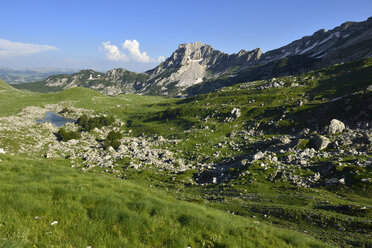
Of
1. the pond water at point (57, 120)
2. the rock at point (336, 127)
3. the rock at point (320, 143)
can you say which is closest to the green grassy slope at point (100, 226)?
the rock at point (320, 143)

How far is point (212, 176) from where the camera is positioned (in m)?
38.7

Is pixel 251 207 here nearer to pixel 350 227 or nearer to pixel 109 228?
pixel 350 227

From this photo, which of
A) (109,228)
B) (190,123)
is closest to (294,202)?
(109,228)

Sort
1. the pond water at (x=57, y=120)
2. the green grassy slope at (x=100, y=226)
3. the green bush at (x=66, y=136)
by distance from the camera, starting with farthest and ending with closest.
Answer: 1. the pond water at (x=57, y=120)
2. the green bush at (x=66, y=136)
3. the green grassy slope at (x=100, y=226)

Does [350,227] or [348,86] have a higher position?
[348,86]

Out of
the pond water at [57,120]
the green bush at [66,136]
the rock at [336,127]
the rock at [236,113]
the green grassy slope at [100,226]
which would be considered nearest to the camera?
the green grassy slope at [100,226]

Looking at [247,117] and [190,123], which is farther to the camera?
[190,123]

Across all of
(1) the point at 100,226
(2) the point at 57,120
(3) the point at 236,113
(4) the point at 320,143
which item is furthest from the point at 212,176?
(2) the point at 57,120

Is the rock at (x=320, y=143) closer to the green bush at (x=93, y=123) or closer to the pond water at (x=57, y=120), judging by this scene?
the green bush at (x=93, y=123)

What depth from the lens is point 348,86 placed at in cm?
7844

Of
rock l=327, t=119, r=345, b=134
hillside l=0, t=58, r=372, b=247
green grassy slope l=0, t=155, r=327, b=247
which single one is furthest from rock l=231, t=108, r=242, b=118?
green grassy slope l=0, t=155, r=327, b=247

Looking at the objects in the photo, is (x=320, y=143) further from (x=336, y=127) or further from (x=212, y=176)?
(x=212, y=176)

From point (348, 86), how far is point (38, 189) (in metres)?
102

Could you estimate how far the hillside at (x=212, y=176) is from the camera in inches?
283
